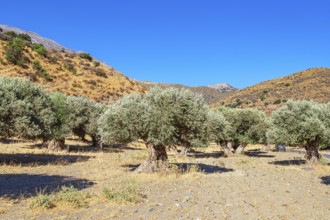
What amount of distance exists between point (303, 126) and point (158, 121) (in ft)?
48.1

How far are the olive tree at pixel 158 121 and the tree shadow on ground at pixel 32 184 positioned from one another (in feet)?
13.5

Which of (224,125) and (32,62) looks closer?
(224,125)

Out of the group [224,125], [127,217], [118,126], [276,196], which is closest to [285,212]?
[276,196]

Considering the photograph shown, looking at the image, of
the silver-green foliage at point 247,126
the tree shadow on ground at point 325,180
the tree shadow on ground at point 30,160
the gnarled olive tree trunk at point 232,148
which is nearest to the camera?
the tree shadow on ground at point 325,180

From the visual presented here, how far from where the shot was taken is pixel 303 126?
28.7 meters

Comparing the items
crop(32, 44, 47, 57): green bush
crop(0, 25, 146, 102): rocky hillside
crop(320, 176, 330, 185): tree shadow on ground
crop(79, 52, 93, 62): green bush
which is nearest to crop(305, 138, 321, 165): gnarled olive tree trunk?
crop(320, 176, 330, 185): tree shadow on ground

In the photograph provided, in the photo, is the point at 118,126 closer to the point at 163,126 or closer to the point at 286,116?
the point at 163,126

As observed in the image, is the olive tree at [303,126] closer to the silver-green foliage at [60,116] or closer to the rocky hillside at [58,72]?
the silver-green foliage at [60,116]

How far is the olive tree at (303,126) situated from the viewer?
28609 millimetres

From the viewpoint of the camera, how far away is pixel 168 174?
20.9 meters

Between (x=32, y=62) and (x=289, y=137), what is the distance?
5853cm

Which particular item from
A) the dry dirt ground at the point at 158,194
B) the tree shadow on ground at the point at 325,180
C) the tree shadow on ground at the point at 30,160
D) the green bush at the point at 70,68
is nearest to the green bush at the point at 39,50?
the green bush at the point at 70,68

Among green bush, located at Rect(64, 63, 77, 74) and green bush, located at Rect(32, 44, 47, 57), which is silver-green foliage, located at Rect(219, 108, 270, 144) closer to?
green bush, located at Rect(64, 63, 77, 74)

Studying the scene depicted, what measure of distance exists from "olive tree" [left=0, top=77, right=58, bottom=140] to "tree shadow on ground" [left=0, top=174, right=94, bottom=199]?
526cm
